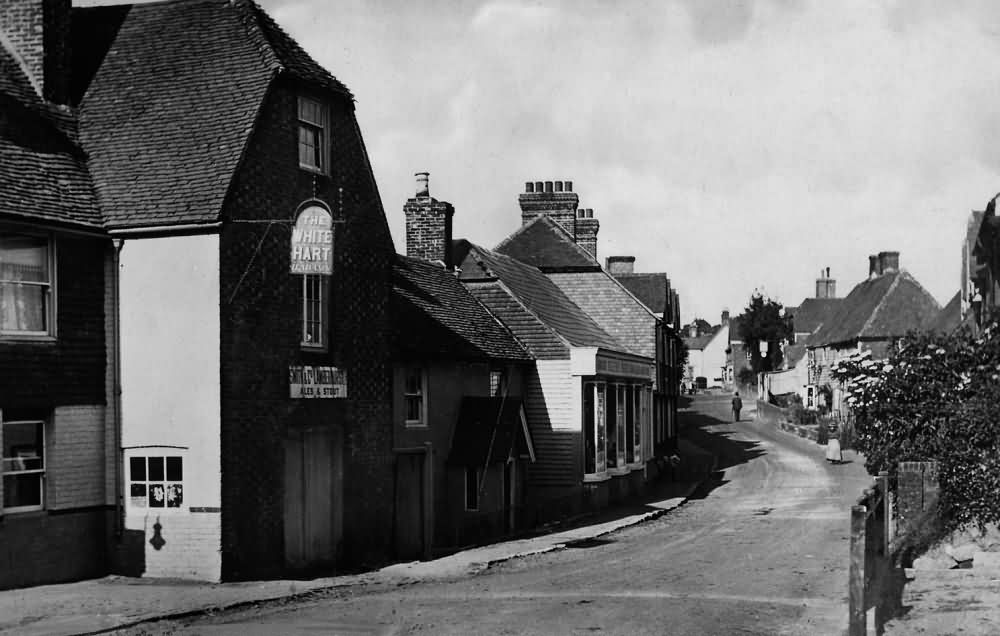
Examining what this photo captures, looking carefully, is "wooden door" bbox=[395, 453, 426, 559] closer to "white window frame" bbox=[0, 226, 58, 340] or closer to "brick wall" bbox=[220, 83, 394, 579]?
"brick wall" bbox=[220, 83, 394, 579]

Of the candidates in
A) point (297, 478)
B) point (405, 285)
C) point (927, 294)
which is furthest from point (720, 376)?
point (297, 478)

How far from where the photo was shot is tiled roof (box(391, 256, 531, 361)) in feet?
90.6

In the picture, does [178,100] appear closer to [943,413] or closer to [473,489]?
[473,489]

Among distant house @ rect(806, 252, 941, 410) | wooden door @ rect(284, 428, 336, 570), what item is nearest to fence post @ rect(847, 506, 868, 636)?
wooden door @ rect(284, 428, 336, 570)

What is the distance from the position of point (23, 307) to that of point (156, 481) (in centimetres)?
346

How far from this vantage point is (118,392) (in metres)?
19.4

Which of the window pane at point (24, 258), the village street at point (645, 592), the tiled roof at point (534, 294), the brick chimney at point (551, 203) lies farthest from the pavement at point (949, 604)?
the brick chimney at point (551, 203)

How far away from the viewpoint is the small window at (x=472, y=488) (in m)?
29.0

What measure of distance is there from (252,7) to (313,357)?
6468 mm

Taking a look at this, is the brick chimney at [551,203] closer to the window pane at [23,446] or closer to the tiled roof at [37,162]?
the tiled roof at [37,162]

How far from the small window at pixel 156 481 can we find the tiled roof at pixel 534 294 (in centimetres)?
1715

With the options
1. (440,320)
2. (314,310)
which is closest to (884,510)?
(314,310)

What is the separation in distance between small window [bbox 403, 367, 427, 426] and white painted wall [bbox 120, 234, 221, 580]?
7888 mm

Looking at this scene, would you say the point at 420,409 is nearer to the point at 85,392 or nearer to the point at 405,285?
the point at 405,285
